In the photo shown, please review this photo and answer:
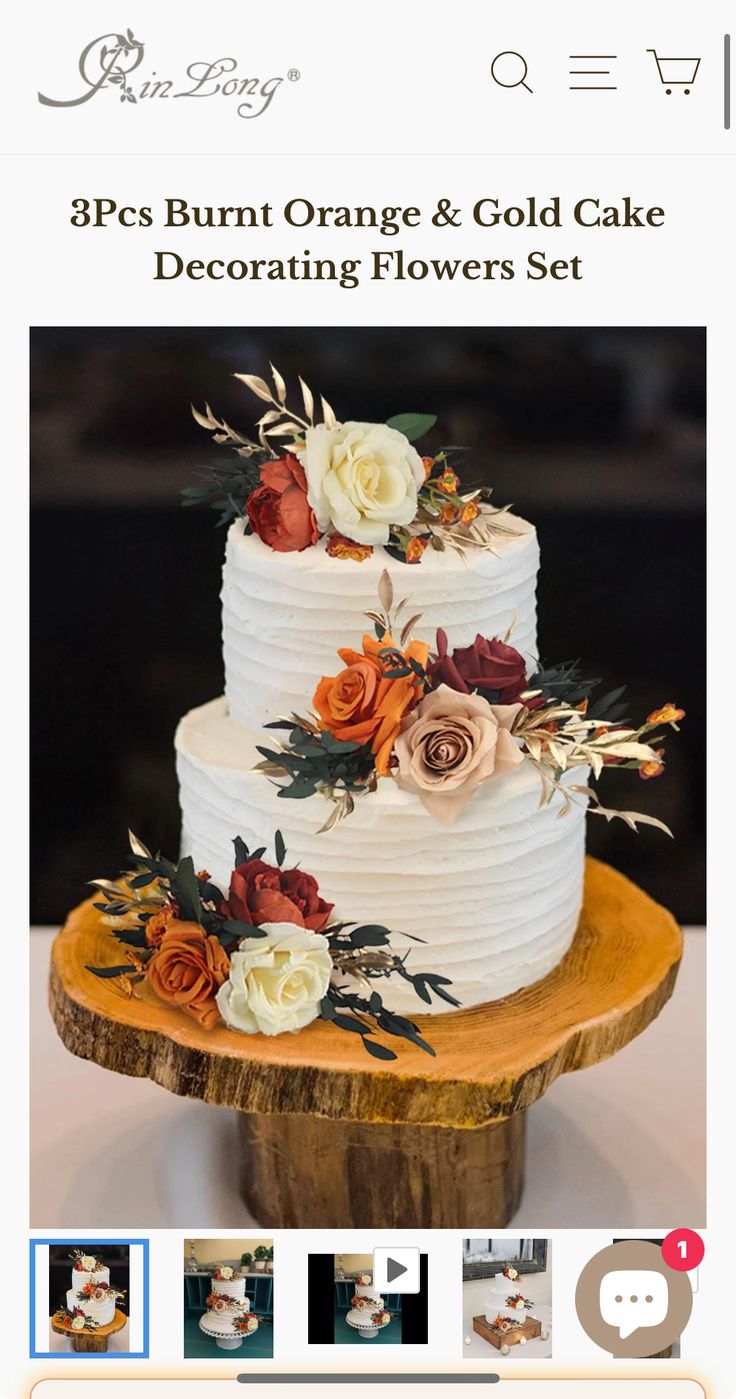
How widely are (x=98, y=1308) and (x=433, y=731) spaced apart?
2.93 feet

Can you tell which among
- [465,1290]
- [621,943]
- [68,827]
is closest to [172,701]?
[68,827]

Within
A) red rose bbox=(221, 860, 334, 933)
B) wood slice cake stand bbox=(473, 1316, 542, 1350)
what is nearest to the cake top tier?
red rose bbox=(221, 860, 334, 933)

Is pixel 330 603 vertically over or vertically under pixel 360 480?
under

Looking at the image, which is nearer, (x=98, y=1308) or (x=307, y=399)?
(x=98, y=1308)

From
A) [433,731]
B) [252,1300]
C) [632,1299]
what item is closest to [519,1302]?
[632,1299]

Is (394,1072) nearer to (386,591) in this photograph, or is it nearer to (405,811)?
(405,811)

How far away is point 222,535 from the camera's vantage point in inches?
97.2

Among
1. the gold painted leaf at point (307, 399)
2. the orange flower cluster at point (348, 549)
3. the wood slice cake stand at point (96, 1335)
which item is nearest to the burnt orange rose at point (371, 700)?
the orange flower cluster at point (348, 549)
